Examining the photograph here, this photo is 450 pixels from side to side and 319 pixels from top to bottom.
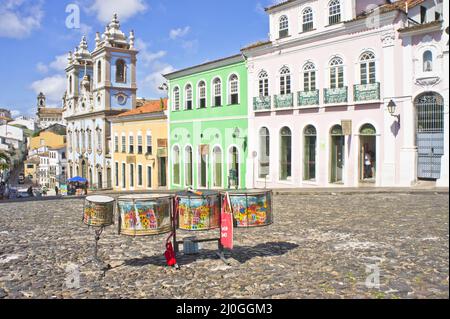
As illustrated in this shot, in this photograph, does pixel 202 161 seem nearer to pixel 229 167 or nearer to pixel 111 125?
pixel 229 167

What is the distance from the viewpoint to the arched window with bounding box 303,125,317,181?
17.1 meters

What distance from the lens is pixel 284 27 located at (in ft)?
59.2

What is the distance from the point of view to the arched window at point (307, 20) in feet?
55.7

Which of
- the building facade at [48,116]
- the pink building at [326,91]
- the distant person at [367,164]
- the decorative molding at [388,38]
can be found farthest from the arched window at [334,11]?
the building facade at [48,116]

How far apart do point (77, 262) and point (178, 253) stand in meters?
1.34

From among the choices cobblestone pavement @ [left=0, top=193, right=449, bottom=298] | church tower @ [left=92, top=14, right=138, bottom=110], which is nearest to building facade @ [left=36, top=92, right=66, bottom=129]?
church tower @ [left=92, top=14, right=138, bottom=110]

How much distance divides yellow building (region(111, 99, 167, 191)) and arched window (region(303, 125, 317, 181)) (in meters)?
9.78

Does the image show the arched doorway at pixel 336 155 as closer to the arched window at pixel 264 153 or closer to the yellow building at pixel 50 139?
the arched window at pixel 264 153

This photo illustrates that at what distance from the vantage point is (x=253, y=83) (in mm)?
19234

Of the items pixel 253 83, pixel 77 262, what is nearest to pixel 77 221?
pixel 77 262

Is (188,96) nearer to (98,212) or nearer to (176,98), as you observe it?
(176,98)

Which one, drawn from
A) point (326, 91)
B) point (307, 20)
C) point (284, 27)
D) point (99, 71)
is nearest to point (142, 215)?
point (326, 91)
